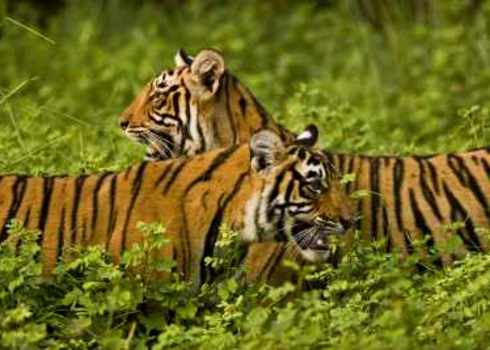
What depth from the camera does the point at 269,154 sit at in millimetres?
7031

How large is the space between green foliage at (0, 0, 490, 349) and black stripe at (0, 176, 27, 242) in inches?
6.8

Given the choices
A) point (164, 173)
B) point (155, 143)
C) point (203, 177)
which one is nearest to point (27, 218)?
point (164, 173)

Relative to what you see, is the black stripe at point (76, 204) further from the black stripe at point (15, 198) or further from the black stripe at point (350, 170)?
the black stripe at point (350, 170)

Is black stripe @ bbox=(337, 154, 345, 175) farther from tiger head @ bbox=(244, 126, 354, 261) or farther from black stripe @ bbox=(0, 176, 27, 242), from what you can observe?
black stripe @ bbox=(0, 176, 27, 242)

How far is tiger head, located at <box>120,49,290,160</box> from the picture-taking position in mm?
8094

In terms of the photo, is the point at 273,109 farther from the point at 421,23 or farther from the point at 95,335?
the point at 95,335

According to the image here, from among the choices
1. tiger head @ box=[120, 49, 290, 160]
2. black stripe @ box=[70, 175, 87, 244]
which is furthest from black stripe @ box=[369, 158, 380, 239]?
black stripe @ box=[70, 175, 87, 244]

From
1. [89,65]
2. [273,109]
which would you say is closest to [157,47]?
[89,65]

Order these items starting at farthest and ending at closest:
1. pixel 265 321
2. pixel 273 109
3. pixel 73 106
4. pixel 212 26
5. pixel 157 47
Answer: pixel 212 26, pixel 157 47, pixel 73 106, pixel 273 109, pixel 265 321

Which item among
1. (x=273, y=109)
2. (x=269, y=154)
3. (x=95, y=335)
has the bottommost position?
(x=95, y=335)

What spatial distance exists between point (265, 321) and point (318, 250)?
84 centimetres

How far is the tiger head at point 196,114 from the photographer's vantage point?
809 cm

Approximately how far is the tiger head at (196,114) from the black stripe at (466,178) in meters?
0.78

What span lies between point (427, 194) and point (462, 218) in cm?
20
